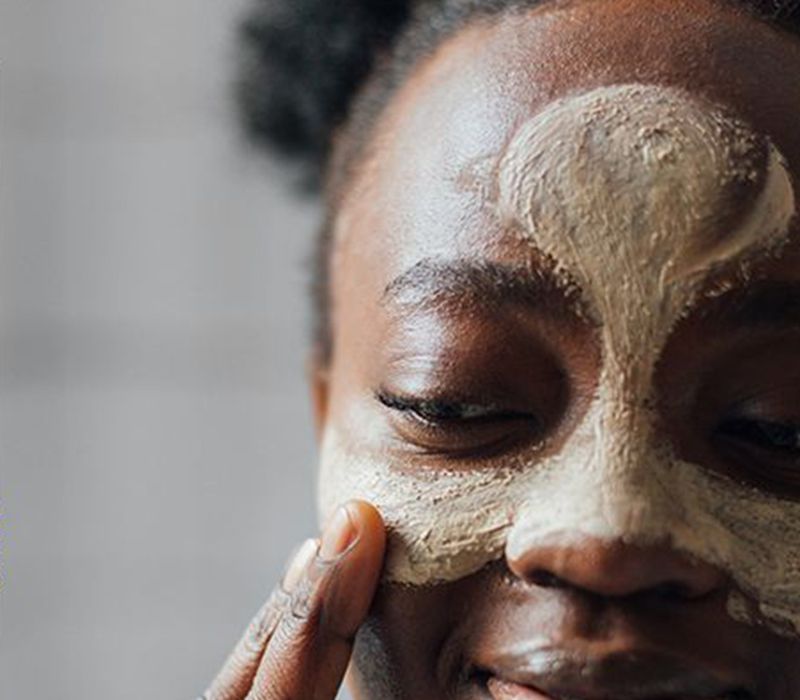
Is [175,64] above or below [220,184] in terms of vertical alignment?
above

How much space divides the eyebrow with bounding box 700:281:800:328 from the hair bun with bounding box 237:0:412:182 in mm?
425

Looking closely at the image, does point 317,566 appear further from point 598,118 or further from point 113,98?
point 113,98

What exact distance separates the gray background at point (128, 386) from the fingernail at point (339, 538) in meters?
0.86

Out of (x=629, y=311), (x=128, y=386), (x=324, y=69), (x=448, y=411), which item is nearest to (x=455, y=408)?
(x=448, y=411)

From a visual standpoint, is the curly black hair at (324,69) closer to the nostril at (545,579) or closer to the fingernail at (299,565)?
the fingernail at (299,565)

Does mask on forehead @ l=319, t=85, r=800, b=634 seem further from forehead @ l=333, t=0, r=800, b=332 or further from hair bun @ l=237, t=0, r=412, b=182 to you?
hair bun @ l=237, t=0, r=412, b=182

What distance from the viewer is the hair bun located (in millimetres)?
1207

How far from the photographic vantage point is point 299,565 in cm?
91

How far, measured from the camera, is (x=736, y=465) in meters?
0.85

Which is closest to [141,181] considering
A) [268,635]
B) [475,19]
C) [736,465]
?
[475,19]

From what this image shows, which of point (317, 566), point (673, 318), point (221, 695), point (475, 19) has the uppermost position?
point (475, 19)

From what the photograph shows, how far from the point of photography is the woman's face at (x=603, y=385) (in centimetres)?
81

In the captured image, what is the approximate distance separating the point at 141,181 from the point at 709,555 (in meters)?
1.10

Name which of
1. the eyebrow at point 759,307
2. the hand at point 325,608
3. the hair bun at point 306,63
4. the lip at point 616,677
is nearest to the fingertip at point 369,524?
the hand at point 325,608
